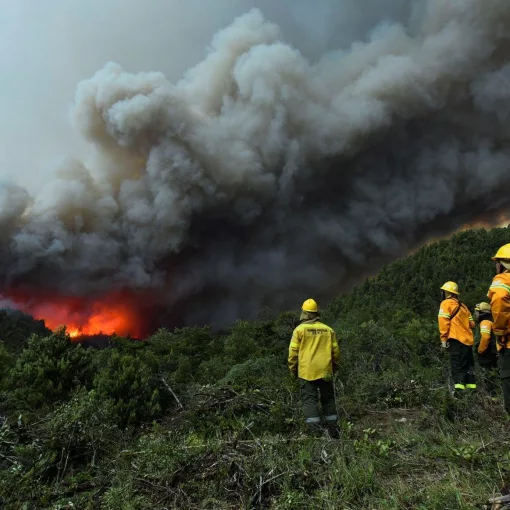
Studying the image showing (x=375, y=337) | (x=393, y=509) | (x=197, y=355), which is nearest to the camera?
(x=393, y=509)

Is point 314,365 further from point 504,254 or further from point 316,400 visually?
point 504,254

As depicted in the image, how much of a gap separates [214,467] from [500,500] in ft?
7.92

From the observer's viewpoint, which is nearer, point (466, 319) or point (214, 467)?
point (214, 467)

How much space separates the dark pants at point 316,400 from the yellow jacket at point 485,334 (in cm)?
319

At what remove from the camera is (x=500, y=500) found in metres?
2.33

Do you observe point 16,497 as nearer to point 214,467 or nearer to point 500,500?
point 214,467

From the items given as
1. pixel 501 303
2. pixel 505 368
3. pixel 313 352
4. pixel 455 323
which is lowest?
pixel 505 368

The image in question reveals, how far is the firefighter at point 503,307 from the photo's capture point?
3.83m

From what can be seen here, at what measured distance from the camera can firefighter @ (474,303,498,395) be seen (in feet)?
21.0

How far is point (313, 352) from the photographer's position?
204 inches

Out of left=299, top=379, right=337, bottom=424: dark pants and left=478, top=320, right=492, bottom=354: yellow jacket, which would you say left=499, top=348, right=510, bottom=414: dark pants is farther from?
left=478, top=320, right=492, bottom=354: yellow jacket

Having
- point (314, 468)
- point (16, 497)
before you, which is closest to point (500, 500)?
point (314, 468)

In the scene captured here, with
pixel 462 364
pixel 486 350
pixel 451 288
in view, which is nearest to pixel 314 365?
pixel 462 364

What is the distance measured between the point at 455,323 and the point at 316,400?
3.01 meters
